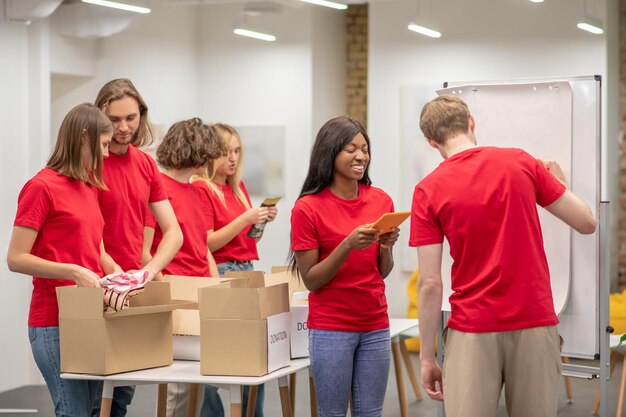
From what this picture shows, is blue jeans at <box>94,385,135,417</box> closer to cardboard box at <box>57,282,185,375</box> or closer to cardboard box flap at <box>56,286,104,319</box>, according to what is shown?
cardboard box at <box>57,282,185,375</box>

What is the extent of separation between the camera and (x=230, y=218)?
16.2ft

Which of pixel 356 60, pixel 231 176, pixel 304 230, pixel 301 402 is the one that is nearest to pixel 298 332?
pixel 304 230

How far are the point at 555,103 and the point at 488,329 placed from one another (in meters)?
1.47

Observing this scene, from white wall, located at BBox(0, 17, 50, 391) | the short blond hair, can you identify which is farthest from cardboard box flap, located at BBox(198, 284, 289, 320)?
white wall, located at BBox(0, 17, 50, 391)

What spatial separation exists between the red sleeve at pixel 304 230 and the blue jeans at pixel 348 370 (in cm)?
30

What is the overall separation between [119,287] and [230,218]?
5.08ft

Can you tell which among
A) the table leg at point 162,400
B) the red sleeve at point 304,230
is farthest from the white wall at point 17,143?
the red sleeve at point 304,230

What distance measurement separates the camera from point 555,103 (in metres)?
4.00

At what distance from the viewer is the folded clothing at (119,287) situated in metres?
3.41

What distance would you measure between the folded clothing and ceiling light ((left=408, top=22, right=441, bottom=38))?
518 centimetres

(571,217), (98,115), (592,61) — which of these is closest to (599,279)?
(571,217)

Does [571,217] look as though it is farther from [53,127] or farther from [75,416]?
Result: [53,127]

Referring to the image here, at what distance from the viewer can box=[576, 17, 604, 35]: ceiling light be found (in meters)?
7.95

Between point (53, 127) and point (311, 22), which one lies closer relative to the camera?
point (53, 127)
